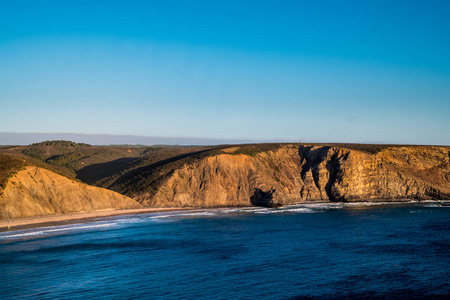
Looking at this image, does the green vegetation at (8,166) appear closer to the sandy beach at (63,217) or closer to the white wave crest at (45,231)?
the sandy beach at (63,217)

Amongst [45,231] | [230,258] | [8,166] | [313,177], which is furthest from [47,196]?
Result: [313,177]

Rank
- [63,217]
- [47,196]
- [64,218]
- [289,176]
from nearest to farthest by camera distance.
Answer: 1. [64,218]
2. [63,217]
3. [47,196]
4. [289,176]

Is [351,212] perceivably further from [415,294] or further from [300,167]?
[415,294]

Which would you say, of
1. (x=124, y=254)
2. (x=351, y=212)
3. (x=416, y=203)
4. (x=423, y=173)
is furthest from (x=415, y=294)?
(x=423, y=173)

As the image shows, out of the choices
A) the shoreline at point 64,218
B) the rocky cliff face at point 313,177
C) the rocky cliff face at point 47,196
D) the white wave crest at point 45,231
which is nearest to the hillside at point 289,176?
the rocky cliff face at point 313,177

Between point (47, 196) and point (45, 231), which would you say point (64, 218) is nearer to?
point (47, 196)
